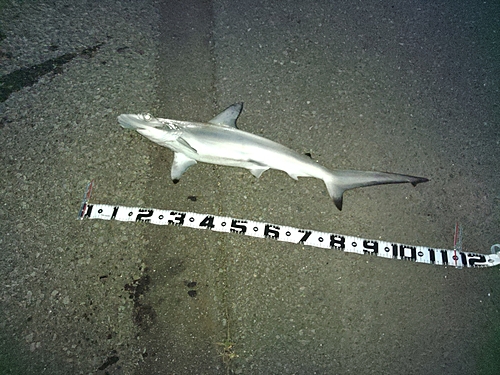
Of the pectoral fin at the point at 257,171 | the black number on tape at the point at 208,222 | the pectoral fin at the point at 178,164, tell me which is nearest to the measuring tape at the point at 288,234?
the black number on tape at the point at 208,222

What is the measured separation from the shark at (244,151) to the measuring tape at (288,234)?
1.33 ft

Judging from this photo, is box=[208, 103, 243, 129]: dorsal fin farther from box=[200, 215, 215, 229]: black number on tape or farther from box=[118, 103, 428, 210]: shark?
box=[200, 215, 215, 229]: black number on tape

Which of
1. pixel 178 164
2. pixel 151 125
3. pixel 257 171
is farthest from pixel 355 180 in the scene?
pixel 151 125

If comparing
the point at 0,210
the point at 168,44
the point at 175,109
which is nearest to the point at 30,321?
the point at 0,210

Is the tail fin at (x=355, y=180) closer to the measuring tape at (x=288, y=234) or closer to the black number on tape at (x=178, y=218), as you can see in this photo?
the measuring tape at (x=288, y=234)

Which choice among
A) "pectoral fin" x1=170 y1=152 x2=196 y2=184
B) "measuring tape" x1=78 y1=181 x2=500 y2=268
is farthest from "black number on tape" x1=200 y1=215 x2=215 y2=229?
"pectoral fin" x1=170 y1=152 x2=196 y2=184

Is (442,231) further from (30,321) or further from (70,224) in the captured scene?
(30,321)

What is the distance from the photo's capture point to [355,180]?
2967 millimetres

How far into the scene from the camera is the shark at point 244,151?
2920 mm

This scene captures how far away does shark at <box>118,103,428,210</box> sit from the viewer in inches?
115

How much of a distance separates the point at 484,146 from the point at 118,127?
393cm

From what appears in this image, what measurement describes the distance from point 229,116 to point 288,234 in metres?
1.30

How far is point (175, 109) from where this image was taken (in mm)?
3404

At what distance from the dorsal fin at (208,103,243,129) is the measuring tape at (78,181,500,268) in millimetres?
918
